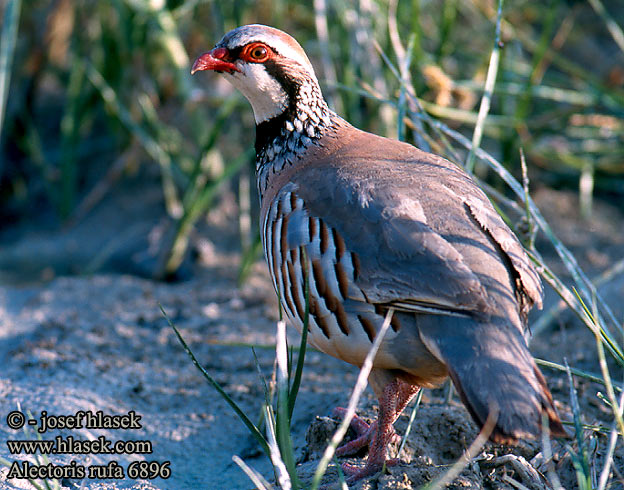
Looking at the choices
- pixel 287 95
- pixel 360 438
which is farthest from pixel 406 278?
pixel 287 95

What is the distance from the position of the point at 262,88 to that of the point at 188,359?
4.93 feet

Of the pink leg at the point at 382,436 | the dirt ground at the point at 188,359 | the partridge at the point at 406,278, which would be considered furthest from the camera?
the dirt ground at the point at 188,359

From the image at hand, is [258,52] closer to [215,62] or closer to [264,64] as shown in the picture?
[264,64]

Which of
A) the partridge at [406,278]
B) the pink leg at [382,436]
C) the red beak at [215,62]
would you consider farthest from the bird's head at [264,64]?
the pink leg at [382,436]

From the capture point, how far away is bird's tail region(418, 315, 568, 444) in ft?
7.44

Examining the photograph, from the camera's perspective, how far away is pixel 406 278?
2588 mm

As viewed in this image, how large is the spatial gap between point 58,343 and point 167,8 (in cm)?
263

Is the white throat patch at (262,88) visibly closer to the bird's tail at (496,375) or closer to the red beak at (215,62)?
the red beak at (215,62)

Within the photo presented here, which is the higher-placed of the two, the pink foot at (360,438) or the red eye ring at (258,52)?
the red eye ring at (258,52)

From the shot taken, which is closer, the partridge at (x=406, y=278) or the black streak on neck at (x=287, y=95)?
the partridge at (x=406, y=278)

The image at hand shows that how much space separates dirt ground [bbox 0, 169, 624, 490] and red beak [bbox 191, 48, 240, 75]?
1225 millimetres

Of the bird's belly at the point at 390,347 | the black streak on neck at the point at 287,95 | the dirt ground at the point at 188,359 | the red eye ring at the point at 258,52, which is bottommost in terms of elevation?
the dirt ground at the point at 188,359

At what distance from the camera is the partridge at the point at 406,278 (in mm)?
2387

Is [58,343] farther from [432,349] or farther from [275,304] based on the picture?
[432,349]
